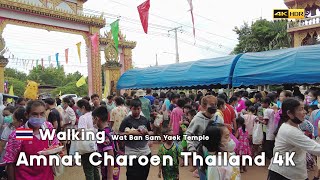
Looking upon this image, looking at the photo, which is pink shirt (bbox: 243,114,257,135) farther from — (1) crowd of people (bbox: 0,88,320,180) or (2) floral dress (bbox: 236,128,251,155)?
(2) floral dress (bbox: 236,128,251,155)

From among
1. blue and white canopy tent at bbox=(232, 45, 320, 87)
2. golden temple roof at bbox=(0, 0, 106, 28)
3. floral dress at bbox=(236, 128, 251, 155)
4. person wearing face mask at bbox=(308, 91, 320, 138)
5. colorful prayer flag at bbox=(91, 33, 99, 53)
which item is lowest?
A: floral dress at bbox=(236, 128, 251, 155)

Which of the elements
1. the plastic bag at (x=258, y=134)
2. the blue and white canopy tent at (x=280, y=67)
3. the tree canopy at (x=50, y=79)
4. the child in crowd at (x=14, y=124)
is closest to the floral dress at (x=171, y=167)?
the child in crowd at (x=14, y=124)

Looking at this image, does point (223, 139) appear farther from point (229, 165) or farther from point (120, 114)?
point (120, 114)

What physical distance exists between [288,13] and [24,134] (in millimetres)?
17151

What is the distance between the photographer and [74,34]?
15883 mm

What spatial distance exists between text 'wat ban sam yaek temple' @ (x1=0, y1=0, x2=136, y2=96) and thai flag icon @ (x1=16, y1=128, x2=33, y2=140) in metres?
10.9

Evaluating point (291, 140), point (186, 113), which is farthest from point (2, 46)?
point (291, 140)

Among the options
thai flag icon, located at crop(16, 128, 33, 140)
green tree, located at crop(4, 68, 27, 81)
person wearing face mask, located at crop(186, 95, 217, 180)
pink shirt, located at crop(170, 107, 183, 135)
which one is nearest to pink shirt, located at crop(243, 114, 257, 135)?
pink shirt, located at crop(170, 107, 183, 135)

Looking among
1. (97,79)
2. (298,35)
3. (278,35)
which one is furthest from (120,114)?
(278,35)

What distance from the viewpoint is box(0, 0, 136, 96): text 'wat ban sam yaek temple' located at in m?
13.0

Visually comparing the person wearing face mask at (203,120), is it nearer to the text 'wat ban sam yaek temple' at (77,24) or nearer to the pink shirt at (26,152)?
the pink shirt at (26,152)

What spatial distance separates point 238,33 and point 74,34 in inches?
659

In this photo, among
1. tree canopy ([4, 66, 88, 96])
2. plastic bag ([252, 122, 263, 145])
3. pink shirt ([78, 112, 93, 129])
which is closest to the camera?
pink shirt ([78, 112, 93, 129])

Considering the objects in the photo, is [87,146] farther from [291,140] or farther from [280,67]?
[280,67]
